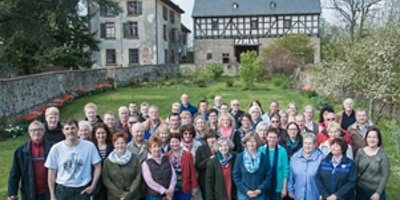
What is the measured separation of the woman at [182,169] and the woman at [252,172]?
1.99 ft

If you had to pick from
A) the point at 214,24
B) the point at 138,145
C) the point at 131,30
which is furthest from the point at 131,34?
the point at 138,145

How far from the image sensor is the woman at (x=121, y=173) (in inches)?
228

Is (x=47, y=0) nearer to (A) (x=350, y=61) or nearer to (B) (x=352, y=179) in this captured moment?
(A) (x=350, y=61)

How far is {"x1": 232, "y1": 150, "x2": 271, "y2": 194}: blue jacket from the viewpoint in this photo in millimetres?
6002

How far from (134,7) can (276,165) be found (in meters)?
37.4

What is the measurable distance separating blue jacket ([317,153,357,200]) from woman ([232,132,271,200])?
727mm

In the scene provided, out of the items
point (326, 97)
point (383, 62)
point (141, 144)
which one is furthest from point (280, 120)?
point (326, 97)

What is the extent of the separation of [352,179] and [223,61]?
140 ft

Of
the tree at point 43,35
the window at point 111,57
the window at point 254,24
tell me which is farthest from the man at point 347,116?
the window at point 254,24

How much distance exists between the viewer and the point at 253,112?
8188 mm

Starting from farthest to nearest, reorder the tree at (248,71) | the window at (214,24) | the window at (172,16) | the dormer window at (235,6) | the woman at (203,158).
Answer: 1. the window at (214,24)
2. the dormer window at (235,6)
3. the window at (172,16)
4. the tree at (248,71)
5. the woman at (203,158)

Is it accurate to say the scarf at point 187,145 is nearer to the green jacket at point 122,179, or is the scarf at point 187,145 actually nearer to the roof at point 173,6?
the green jacket at point 122,179

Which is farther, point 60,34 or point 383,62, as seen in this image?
point 60,34

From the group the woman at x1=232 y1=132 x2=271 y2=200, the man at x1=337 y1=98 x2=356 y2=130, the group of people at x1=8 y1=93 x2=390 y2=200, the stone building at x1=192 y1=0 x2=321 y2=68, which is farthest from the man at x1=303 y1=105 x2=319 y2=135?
the stone building at x1=192 y1=0 x2=321 y2=68
